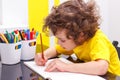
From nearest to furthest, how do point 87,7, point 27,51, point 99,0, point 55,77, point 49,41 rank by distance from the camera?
point 55,77
point 87,7
point 27,51
point 49,41
point 99,0

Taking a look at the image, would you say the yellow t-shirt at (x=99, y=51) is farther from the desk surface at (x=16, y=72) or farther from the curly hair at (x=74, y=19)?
the desk surface at (x=16, y=72)

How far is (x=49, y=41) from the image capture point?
150 centimetres

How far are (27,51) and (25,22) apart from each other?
1.19ft

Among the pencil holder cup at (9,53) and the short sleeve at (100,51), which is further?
the pencil holder cup at (9,53)

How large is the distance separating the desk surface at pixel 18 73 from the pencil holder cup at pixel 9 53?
0.9 inches

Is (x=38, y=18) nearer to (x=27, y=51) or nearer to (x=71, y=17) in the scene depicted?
(x=27, y=51)

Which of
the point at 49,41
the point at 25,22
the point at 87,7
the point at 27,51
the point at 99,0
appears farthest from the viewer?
the point at 99,0

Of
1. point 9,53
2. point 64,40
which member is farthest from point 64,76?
point 9,53

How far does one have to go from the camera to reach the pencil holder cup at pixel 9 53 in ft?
2.92

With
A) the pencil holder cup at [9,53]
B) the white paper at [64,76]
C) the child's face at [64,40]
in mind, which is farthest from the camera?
the pencil holder cup at [9,53]

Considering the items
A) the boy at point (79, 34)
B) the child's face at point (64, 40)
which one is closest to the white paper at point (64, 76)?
the boy at point (79, 34)

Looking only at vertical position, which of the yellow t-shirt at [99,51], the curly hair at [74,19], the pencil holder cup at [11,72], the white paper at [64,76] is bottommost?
the pencil holder cup at [11,72]

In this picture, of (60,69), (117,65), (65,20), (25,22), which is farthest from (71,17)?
(25,22)

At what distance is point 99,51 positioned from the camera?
0.76 m
